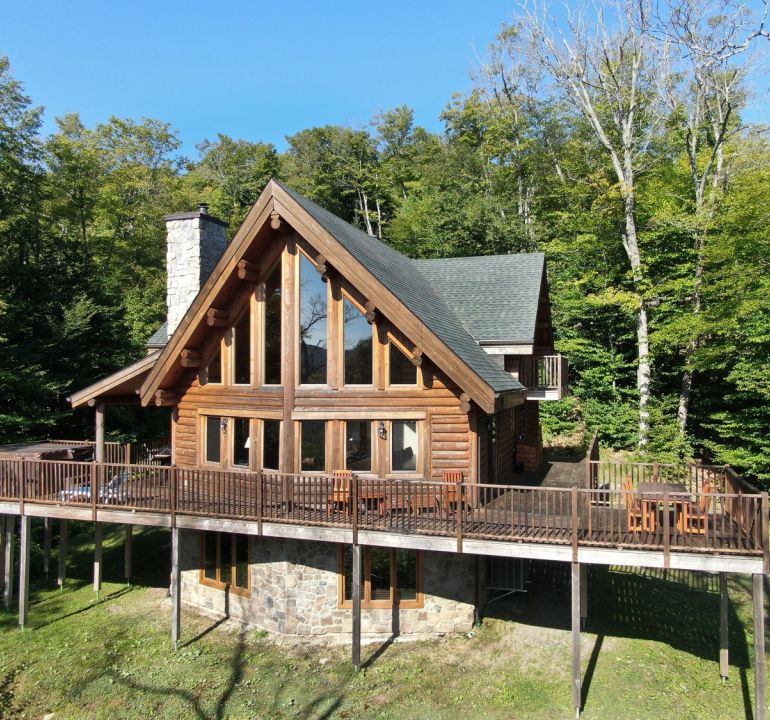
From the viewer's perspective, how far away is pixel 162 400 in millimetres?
13242

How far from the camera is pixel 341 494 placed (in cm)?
1075

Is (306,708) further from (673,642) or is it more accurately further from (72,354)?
(72,354)

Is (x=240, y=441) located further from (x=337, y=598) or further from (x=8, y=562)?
(x=8, y=562)

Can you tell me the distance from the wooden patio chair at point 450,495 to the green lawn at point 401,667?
10.1 feet

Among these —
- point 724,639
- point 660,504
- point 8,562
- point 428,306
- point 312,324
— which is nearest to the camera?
point 660,504

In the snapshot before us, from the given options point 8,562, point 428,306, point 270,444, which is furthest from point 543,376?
point 8,562

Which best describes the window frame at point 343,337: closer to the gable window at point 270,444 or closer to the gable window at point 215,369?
the gable window at point 270,444

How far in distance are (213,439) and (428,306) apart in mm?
6188

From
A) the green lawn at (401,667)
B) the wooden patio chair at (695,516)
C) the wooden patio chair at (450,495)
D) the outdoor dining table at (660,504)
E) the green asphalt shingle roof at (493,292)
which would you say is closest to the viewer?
the outdoor dining table at (660,504)

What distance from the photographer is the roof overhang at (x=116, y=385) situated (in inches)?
523

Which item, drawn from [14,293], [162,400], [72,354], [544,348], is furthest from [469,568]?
[14,293]

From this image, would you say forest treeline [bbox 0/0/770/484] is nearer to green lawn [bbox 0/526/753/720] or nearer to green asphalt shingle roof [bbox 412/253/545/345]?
green asphalt shingle roof [bbox 412/253/545/345]

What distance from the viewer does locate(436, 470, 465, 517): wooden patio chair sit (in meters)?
9.83

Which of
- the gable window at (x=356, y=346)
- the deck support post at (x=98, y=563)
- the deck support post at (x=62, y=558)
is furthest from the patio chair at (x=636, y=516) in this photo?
the deck support post at (x=62, y=558)
